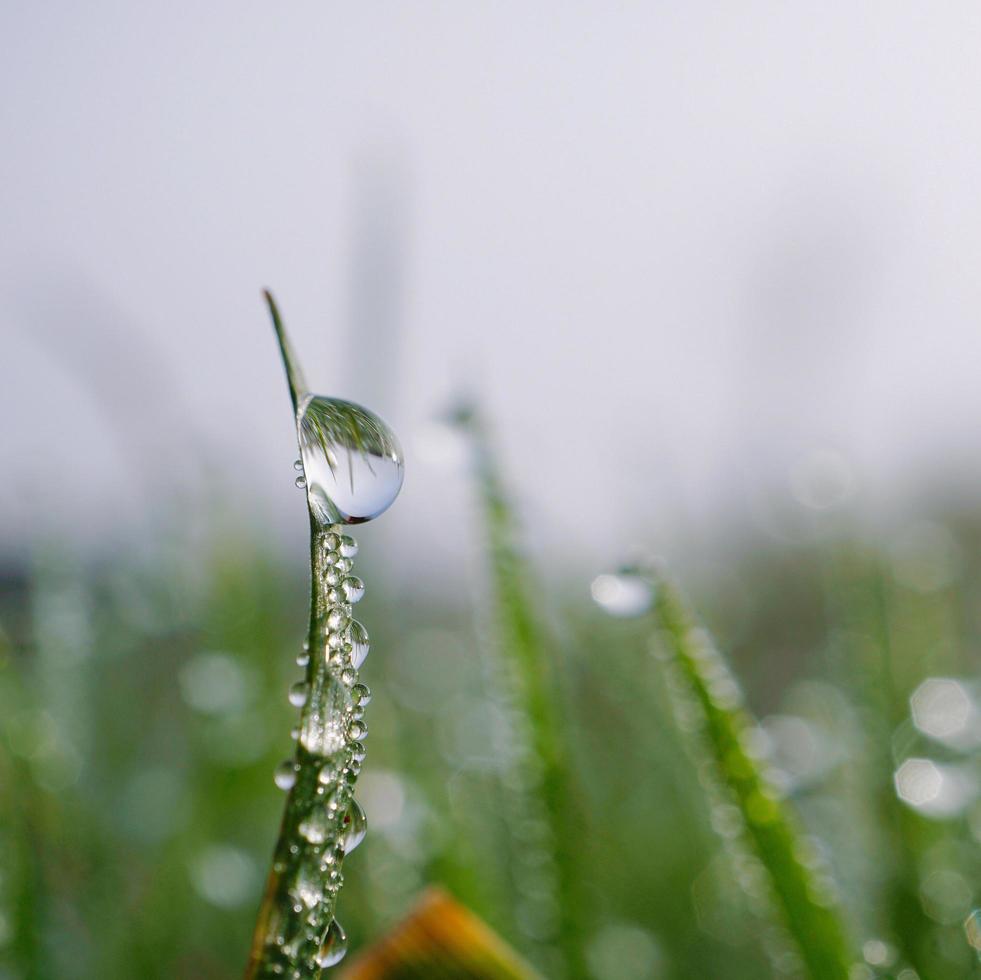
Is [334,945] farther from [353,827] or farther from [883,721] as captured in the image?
[883,721]

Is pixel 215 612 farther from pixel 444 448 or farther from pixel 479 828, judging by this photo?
pixel 444 448

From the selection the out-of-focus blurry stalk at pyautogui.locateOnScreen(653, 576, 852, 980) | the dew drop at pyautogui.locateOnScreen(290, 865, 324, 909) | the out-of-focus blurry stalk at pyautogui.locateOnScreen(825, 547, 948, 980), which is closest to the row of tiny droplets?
the dew drop at pyautogui.locateOnScreen(290, 865, 324, 909)

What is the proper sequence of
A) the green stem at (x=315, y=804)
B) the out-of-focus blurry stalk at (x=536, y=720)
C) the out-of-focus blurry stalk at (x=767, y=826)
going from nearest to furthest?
the green stem at (x=315, y=804) → the out-of-focus blurry stalk at (x=767, y=826) → the out-of-focus blurry stalk at (x=536, y=720)

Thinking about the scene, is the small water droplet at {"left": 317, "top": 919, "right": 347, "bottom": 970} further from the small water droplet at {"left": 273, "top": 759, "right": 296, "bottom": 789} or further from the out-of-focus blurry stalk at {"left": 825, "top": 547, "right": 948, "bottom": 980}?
the out-of-focus blurry stalk at {"left": 825, "top": 547, "right": 948, "bottom": 980}

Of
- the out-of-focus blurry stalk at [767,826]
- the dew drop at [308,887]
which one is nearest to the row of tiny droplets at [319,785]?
the dew drop at [308,887]

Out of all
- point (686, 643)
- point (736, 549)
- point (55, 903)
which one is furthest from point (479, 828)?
point (736, 549)

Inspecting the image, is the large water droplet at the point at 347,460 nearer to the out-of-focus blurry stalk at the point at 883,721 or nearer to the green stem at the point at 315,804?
the green stem at the point at 315,804
